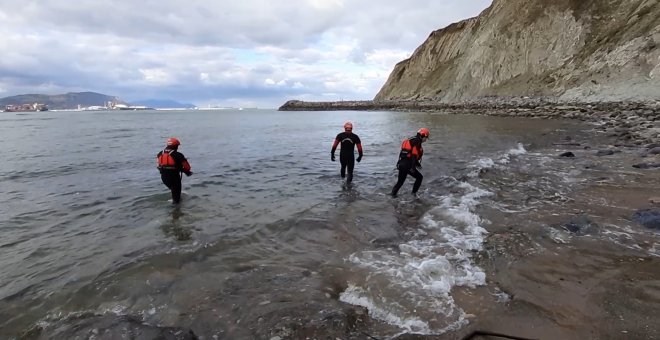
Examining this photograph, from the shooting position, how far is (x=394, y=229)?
8617mm

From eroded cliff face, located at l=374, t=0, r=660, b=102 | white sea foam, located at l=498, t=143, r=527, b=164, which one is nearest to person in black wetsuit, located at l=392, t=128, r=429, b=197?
white sea foam, located at l=498, t=143, r=527, b=164

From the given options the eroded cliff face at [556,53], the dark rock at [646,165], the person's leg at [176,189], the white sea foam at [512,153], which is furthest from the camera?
the eroded cliff face at [556,53]

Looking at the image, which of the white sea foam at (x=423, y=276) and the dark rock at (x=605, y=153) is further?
the dark rock at (x=605, y=153)

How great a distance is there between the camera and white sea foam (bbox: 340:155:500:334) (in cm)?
493

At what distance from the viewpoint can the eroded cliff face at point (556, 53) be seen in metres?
41.1

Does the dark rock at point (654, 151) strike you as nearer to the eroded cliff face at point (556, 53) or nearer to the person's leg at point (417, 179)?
the person's leg at point (417, 179)

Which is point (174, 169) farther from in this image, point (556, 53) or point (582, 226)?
point (556, 53)

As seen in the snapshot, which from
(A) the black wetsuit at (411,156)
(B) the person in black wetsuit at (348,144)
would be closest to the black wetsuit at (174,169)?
(B) the person in black wetsuit at (348,144)

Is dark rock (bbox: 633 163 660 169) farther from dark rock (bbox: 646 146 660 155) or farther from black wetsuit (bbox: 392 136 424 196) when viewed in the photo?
black wetsuit (bbox: 392 136 424 196)

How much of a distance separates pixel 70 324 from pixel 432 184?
10856 millimetres

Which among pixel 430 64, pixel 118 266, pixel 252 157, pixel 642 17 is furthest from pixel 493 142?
pixel 430 64

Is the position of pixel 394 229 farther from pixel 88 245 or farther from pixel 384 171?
pixel 384 171

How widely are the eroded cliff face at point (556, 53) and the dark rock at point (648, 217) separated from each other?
121 ft

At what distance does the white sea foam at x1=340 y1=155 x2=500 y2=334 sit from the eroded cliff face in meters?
40.2
